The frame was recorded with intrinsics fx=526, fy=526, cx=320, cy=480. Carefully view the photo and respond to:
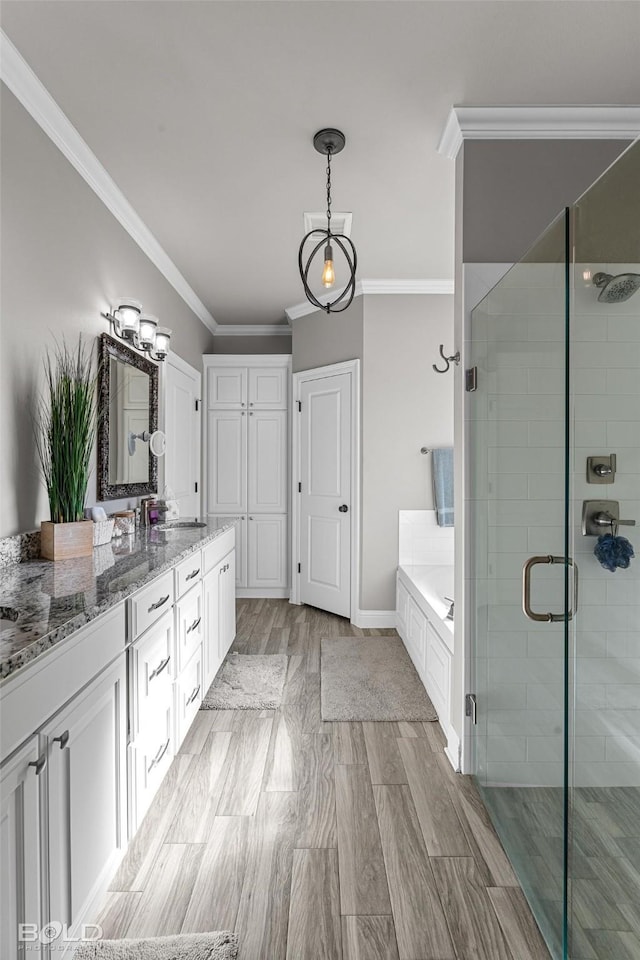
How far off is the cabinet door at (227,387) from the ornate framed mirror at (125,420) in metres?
1.54

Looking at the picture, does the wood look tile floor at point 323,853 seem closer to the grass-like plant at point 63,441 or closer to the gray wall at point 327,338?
the grass-like plant at point 63,441

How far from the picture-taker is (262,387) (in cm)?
498

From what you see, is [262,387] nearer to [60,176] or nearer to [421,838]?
[60,176]

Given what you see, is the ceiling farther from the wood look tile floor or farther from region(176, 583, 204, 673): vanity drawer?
the wood look tile floor

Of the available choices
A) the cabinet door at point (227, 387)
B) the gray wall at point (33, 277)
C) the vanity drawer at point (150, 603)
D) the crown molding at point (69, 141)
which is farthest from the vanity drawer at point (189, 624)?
the cabinet door at point (227, 387)

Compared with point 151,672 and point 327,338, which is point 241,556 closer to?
point 327,338

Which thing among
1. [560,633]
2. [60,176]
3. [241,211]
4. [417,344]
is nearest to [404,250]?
[417,344]

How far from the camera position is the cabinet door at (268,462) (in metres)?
4.97

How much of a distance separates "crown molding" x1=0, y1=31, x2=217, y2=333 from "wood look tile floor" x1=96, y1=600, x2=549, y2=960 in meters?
2.62

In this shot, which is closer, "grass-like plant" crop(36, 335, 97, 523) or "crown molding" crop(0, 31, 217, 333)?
"crown molding" crop(0, 31, 217, 333)

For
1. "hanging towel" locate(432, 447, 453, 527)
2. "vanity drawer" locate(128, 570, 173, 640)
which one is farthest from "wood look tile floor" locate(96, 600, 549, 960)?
"hanging towel" locate(432, 447, 453, 527)

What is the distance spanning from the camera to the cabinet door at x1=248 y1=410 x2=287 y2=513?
4.97m

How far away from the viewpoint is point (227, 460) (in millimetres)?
4996

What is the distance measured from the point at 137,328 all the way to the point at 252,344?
2528mm
